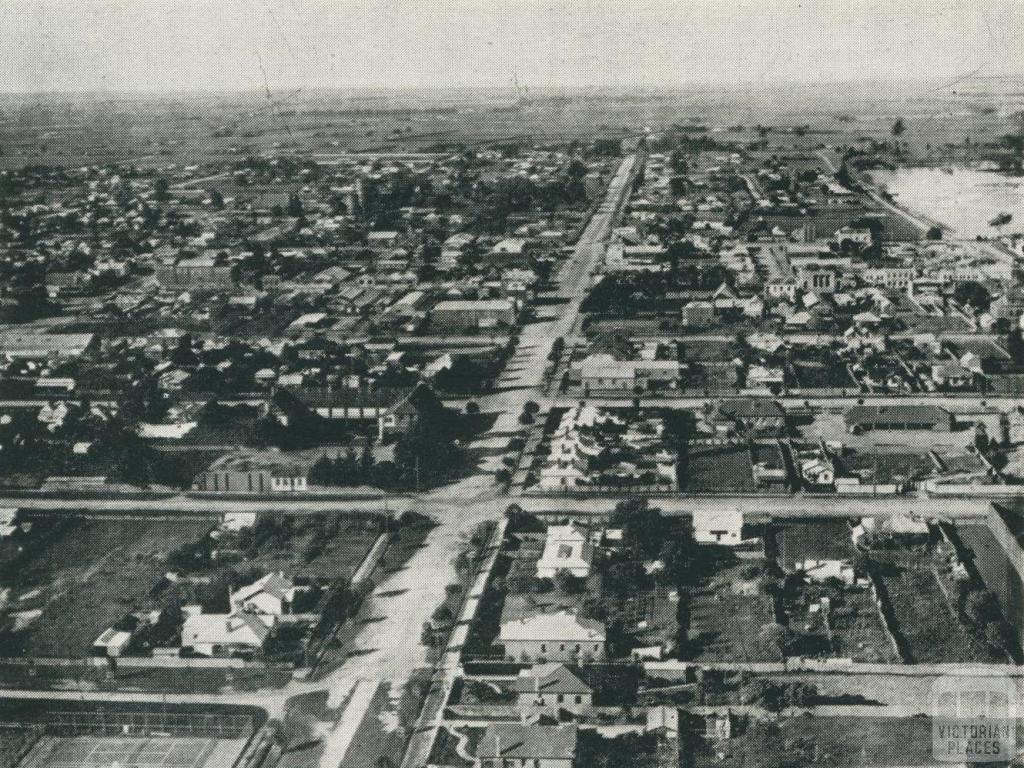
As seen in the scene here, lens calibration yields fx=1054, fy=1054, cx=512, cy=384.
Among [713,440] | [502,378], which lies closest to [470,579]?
[713,440]

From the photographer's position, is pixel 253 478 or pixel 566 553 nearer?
pixel 566 553

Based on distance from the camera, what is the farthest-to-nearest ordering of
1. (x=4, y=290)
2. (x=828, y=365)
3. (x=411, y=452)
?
(x=4, y=290) → (x=828, y=365) → (x=411, y=452)

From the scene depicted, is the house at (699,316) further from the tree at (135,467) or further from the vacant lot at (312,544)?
the tree at (135,467)

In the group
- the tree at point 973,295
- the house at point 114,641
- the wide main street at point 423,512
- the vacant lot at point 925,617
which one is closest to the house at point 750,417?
the wide main street at point 423,512

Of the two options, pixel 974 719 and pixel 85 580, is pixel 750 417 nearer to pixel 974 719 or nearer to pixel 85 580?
pixel 974 719

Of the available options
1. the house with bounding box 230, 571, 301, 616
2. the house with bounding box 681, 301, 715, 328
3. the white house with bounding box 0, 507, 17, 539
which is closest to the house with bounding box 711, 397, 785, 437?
the house with bounding box 681, 301, 715, 328

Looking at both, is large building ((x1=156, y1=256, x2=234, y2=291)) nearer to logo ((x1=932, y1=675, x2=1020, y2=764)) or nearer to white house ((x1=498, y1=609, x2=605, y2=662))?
white house ((x1=498, y1=609, x2=605, y2=662))

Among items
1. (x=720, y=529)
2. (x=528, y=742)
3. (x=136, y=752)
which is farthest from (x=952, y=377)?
(x=136, y=752)

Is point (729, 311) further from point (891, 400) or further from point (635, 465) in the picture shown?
point (635, 465)
